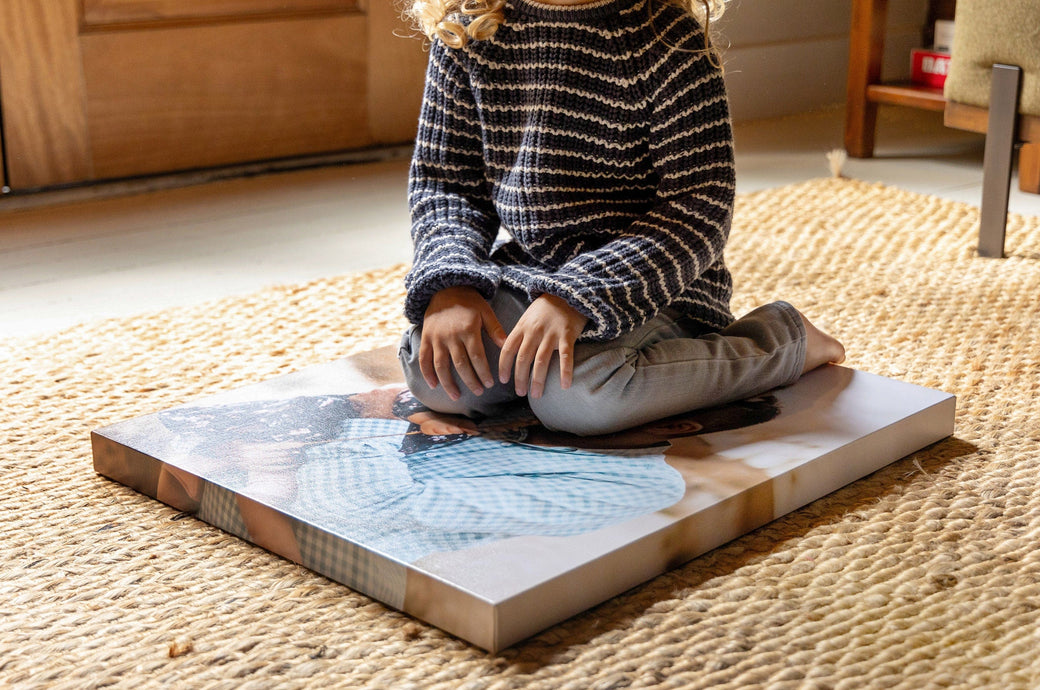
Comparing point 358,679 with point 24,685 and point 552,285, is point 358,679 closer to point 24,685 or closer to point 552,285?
point 24,685

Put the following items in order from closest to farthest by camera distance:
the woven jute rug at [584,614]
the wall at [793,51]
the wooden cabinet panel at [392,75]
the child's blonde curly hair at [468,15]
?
the woven jute rug at [584,614] → the child's blonde curly hair at [468,15] → the wooden cabinet panel at [392,75] → the wall at [793,51]

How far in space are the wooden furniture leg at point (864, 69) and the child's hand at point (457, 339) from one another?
1.44m

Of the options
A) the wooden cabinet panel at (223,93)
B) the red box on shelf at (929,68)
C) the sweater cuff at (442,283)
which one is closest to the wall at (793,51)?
the red box on shelf at (929,68)

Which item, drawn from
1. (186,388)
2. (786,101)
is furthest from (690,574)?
(786,101)

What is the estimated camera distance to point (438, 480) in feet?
2.72

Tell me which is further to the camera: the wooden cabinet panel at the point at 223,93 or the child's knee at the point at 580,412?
the wooden cabinet panel at the point at 223,93

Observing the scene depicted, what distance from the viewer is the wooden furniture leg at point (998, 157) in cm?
146

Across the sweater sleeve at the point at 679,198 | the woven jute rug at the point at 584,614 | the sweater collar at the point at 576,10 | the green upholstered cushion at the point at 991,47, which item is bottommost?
the woven jute rug at the point at 584,614

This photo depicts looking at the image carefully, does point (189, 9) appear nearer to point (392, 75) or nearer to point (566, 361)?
point (392, 75)

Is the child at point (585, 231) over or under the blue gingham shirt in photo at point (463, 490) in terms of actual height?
over

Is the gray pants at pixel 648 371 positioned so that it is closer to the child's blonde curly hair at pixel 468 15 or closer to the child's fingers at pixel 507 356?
the child's fingers at pixel 507 356

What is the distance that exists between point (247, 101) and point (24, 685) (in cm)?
149

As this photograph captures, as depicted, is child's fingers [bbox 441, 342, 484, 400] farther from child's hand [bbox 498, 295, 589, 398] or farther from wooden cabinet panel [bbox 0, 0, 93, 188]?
wooden cabinet panel [bbox 0, 0, 93, 188]

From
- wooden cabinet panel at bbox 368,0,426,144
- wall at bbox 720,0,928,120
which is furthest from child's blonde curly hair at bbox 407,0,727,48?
wall at bbox 720,0,928,120
